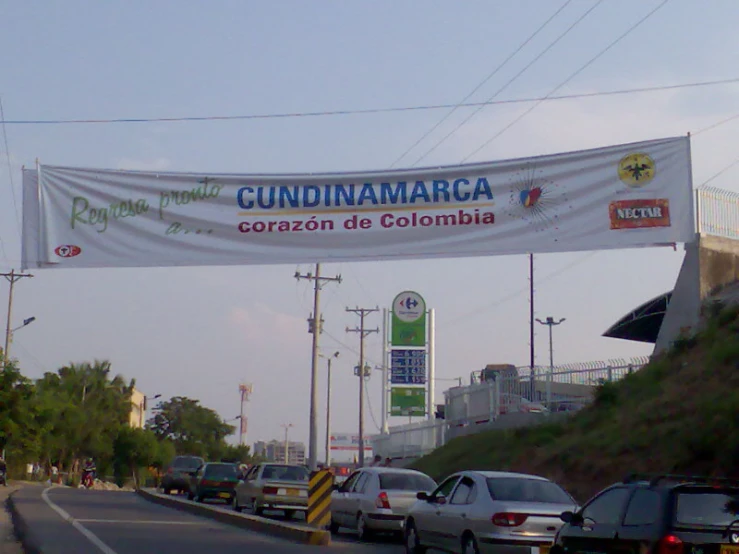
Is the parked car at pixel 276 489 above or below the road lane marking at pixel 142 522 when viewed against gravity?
above

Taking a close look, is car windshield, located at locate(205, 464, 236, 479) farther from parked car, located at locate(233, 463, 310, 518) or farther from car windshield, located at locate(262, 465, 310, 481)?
car windshield, located at locate(262, 465, 310, 481)

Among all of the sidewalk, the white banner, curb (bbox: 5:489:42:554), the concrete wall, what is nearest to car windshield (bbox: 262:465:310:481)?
the sidewalk

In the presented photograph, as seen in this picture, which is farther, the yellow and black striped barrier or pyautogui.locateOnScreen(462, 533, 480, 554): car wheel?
the yellow and black striped barrier

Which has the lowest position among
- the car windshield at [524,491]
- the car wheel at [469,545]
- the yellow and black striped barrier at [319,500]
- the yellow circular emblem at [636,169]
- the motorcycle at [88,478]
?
the motorcycle at [88,478]

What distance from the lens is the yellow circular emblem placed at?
15.7 meters

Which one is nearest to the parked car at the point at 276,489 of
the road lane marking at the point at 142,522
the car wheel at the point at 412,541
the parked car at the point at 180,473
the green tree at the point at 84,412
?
the road lane marking at the point at 142,522

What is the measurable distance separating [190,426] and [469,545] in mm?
101532

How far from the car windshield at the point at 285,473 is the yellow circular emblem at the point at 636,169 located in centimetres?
1479

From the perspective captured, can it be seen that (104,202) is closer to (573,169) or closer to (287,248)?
(287,248)

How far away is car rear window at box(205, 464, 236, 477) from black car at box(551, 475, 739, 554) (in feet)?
83.8

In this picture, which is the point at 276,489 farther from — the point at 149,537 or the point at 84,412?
the point at 84,412

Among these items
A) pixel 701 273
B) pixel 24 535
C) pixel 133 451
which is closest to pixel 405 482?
pixel 24 535

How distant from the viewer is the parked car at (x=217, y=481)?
113ft

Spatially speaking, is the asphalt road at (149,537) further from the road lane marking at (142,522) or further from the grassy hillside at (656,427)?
the grassy hillside at (656,427)
